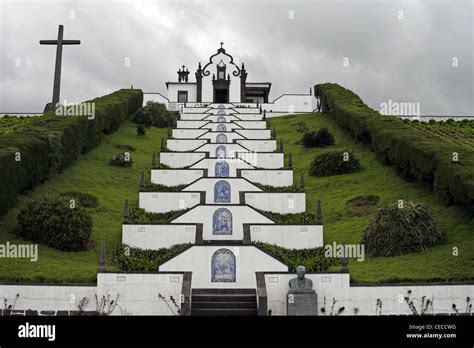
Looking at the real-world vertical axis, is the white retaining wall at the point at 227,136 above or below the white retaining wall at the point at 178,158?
above

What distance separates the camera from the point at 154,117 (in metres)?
48.3

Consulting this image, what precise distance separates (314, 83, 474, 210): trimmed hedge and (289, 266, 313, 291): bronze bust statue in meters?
7.22

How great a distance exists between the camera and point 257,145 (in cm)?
3897

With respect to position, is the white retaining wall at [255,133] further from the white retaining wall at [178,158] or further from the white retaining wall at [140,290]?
the white retaining wall at [140,290]

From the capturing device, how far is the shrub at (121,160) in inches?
1369

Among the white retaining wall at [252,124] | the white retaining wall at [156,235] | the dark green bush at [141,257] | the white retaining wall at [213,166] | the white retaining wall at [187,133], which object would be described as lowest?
the dark green bush at [141,257]

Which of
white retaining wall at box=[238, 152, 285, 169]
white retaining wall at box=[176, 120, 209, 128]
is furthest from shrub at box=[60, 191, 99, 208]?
white retaining wall at box=[176, 120, 209, 128]

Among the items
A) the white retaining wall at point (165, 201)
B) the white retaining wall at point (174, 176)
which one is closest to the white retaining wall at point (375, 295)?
the white retaining wall at point (165, 201)

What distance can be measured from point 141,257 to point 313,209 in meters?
8.63

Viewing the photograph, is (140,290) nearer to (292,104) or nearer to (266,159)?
(266,159)

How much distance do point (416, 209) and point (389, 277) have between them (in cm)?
434

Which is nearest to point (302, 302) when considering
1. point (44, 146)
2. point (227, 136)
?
point (44, 146)

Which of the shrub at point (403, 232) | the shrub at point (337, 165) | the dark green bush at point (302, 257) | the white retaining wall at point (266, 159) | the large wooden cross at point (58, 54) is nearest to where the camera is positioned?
the dark green bush at point (302, 257)

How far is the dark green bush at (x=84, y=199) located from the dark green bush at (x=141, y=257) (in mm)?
4568
